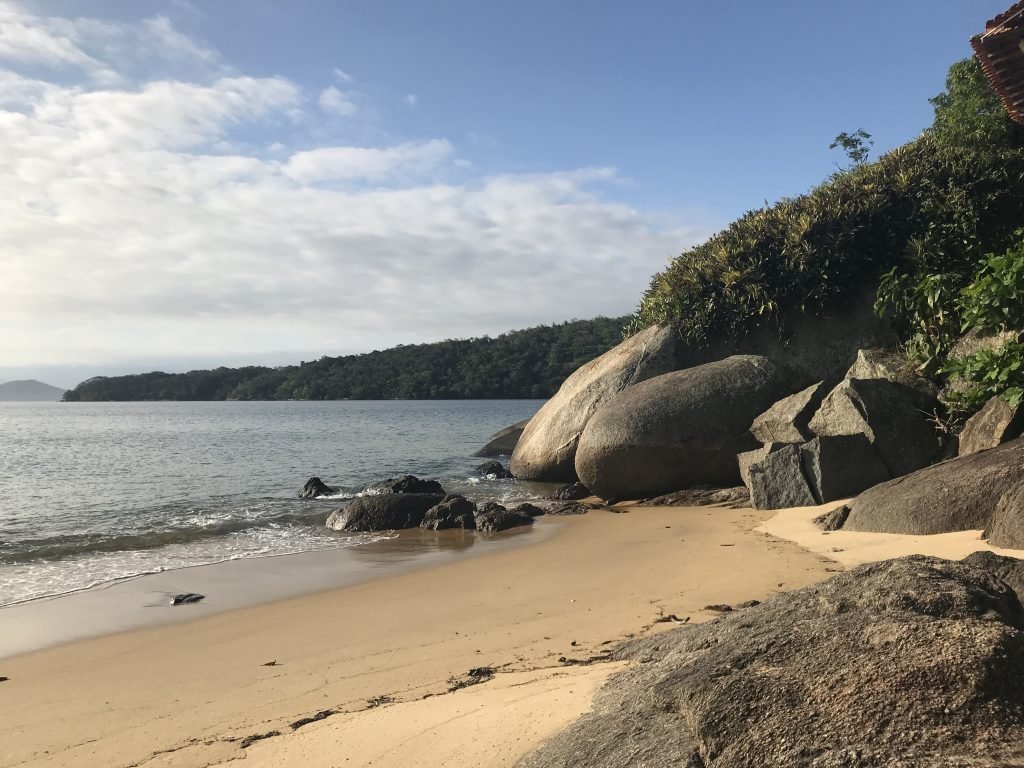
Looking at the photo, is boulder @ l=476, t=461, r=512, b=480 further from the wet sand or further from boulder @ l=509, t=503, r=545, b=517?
the wet sand

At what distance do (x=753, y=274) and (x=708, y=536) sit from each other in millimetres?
7820

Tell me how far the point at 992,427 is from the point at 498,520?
6.94 meters

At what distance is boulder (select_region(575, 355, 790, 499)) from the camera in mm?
12930

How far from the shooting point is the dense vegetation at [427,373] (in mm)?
68875

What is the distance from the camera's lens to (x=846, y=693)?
2322mm

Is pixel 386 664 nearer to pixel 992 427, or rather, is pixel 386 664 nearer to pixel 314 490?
pixel 992 427

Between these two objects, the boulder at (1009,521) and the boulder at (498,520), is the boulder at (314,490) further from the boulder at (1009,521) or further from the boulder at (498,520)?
the boulder at (1009,521)

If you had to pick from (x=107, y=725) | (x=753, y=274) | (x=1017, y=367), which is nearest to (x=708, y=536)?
(x=1017, y=367)

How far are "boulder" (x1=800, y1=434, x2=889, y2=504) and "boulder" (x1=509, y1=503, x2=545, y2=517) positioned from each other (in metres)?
4.72

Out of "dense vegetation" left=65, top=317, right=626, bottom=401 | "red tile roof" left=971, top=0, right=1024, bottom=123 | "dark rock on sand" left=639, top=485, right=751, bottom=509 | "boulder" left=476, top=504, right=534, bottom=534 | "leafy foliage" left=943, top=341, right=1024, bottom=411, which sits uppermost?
"red tile roof" left=971, top=0, right=1024, bottom=123

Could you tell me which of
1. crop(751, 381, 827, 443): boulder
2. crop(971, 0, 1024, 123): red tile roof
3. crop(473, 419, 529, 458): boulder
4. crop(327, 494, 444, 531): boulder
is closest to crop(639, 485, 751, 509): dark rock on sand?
crop(751, 381, 827, 443): boulder

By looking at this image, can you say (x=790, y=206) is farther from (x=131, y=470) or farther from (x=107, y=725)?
(x=131, y=470)

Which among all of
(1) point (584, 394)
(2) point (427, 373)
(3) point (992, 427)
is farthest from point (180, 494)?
(2) point (427, 373)

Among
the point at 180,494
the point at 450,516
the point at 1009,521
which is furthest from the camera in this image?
the point at 180,494
